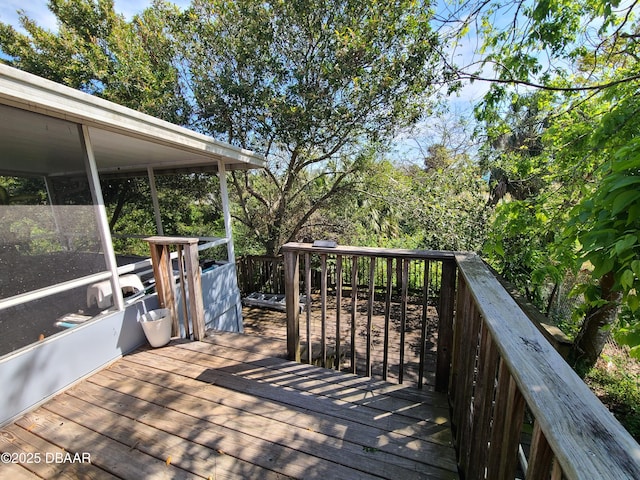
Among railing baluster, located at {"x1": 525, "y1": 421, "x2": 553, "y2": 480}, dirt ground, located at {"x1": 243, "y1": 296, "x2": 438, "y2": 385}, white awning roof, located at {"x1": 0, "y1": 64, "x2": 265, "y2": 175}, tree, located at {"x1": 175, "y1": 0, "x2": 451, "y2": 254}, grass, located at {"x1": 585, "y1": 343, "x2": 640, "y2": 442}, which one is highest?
tree, located at {"x1": 175, "y1": 0, "x2": 451, "y2": 254}

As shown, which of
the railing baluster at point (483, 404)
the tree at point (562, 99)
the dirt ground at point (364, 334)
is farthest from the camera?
the dirt ground at point (364, 334)

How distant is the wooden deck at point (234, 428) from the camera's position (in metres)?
1.51

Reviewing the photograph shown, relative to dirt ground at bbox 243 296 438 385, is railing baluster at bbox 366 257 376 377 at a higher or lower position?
higher

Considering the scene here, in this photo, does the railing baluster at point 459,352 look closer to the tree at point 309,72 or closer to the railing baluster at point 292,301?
the railing baluster at point 292,301

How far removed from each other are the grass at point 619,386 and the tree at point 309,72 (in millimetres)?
5182

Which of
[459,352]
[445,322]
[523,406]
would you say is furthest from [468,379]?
[523,406]

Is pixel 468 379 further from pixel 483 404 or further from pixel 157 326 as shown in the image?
pixel 157 326

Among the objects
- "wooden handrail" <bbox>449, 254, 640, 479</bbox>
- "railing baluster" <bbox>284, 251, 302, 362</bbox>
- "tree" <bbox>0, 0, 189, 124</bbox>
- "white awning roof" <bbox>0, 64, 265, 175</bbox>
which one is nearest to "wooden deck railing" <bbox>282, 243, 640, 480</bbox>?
"wooden handrail" <bbox>449, 254, 640, 479</bbox>

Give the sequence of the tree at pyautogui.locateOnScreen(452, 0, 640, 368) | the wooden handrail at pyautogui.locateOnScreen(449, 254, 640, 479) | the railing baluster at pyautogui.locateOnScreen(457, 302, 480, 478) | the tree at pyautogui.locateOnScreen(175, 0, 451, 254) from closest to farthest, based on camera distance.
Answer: the wooden handrail at pyautogui.locateOnScreen(449, 254, 640, 479), the railing baluster at pyautogui.locateOnScreen(457, 302, 480, 478), the tree at pyautogui.locateOnScreen(452, 0, 640, 368), the tree at pyautogui.locateOnScreen(175, 0, 451, 254)

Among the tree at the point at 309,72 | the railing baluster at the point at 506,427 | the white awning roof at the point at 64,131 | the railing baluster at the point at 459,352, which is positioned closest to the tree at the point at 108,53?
the tree at the point at 309,72

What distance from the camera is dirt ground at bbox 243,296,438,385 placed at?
371 cm

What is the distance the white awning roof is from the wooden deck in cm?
207

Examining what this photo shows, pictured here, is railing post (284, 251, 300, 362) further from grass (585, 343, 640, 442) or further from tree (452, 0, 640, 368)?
grass (585, 343, 640, 442)

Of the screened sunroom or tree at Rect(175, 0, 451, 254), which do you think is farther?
tree at Rect(175, 0, 451, 254)
